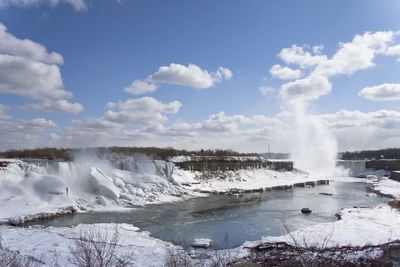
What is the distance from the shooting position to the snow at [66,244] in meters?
15.2

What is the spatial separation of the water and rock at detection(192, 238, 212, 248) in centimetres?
37

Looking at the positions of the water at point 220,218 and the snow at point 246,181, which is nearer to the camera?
the water at point 220,218

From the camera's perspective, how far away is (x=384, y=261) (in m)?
12.6

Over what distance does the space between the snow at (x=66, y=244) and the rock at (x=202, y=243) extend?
100 centimetres

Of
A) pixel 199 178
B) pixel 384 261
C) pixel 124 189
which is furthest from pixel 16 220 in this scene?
pixel 199 178

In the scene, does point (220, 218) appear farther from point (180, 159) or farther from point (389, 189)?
point (389, 189)

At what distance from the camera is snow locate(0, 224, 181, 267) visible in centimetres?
1518

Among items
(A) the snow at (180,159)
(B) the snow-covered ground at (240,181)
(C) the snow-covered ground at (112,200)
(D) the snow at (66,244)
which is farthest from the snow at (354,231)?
(A) the snow at (180,159)

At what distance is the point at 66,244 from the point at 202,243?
5.51 meters

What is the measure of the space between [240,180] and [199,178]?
759 centimetres

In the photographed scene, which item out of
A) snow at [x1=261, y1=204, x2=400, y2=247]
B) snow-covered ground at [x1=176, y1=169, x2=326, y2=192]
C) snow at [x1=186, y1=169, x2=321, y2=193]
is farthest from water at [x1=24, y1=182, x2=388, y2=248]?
snow-covered ground at [x1=176, y1=169, x2=326, y2=192]

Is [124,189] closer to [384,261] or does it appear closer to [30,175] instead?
[30,175]

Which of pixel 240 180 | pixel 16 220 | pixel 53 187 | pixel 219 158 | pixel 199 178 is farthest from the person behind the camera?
pixel 219 158

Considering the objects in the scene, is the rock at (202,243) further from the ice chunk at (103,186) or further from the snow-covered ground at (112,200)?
the ice chunk at (103,186)
